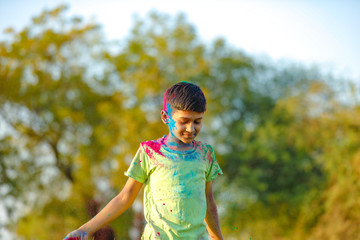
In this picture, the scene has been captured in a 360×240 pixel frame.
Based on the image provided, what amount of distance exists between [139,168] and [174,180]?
24 centimetres

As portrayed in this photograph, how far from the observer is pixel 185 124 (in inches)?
110

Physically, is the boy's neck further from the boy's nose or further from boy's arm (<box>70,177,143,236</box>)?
boy's arm (<box>70,177,143,236</box>)

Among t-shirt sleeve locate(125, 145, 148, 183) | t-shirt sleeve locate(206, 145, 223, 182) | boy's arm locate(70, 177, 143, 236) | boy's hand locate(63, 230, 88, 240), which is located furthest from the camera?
t-shirt sleeve locate(206, 145, 223, 182)

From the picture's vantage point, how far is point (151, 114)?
21.0 meters

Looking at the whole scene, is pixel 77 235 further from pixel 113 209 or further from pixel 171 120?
pixel 171 120

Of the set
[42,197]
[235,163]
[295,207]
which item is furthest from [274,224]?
[42,197]

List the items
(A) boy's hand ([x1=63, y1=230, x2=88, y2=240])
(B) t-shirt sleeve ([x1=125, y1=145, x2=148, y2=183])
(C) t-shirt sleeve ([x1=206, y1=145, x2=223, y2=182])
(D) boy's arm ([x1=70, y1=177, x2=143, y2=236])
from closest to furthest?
(A) boy's hand ([x1=63, y1=230, x2=88, y2=240]) → (D) boy's arm ([x1=70, y1=177, x2=143, y2=236]) → (B) t-shirt sleeve ([x1=125, y1=145, x2=148, y2=183]) → (C) t-shirt sleeve ([x1=206, y1=145, x2=223, y2=182])

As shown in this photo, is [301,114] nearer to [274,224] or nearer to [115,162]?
[274,224]

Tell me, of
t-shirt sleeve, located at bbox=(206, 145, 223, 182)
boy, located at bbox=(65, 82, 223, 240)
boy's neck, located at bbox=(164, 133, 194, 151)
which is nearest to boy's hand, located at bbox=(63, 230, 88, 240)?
boy, located at bbox=(65, 82, 223, 240)

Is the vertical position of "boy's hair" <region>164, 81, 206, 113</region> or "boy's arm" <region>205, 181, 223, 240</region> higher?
"boy's hair" <region>164, 81, 206, 113</region>

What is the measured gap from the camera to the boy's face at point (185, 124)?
277cm

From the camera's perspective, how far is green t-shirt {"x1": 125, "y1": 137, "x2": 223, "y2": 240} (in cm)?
268

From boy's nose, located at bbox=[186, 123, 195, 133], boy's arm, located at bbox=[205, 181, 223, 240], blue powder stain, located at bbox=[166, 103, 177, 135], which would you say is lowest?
boy's arm, located at bbox=[205, 181, 223, 240]

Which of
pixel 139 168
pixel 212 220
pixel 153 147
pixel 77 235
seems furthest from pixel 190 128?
pixel 77 235
